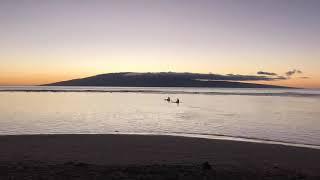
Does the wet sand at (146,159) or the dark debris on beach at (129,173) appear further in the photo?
the wet sand at (146,159)

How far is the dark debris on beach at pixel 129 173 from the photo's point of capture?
9.42 meters

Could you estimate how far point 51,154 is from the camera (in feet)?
46.6

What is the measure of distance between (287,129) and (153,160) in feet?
51.6

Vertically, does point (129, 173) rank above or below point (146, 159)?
above

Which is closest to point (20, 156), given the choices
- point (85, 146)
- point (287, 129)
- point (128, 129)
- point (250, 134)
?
point (85, 146)

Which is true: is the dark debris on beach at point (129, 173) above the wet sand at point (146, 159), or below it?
above

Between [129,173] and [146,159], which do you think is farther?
[146,159]

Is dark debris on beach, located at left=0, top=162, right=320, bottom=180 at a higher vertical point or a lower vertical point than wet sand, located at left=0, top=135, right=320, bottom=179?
higher

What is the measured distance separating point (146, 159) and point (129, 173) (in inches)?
143

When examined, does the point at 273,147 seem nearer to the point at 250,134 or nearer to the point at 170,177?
the point at 250,134

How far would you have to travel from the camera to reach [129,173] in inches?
390

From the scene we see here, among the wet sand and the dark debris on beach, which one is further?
the wet sand

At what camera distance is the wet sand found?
9.98 meters

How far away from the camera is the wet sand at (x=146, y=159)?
32.7 ft
